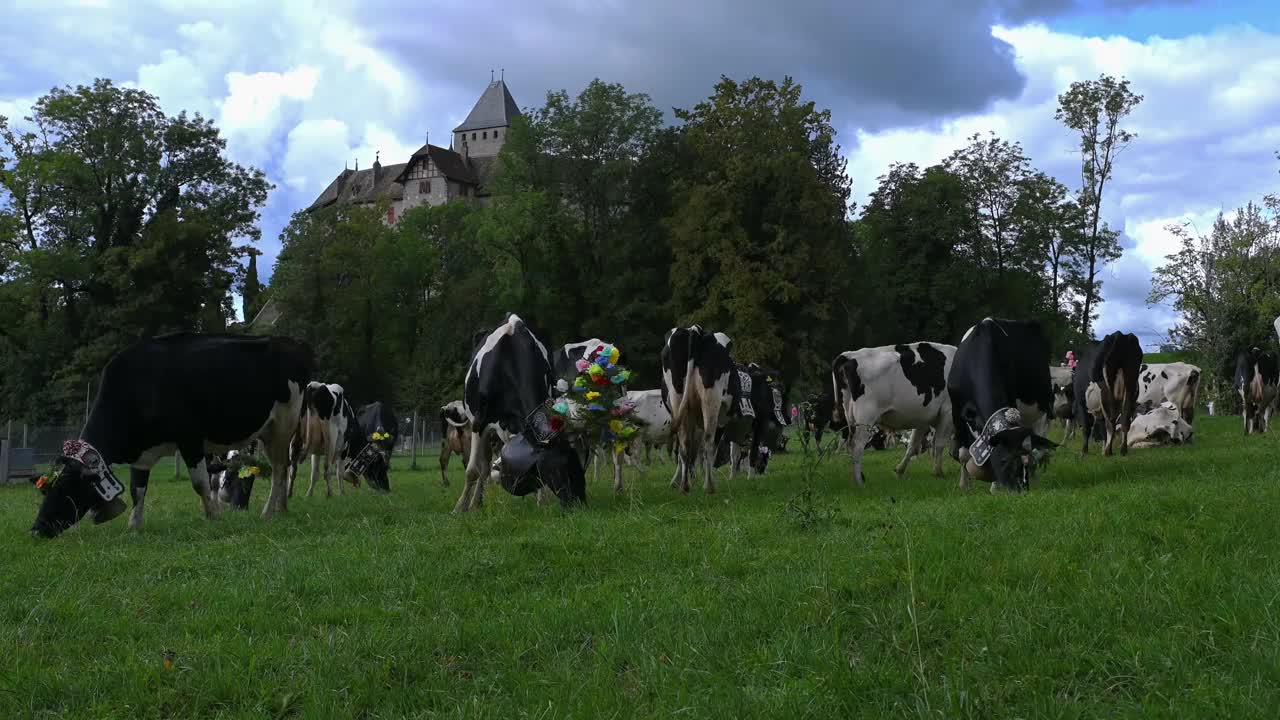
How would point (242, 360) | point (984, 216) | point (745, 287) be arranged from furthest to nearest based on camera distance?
1. point (984, 216)
2. point (745, 287)
3. point (242, 360)

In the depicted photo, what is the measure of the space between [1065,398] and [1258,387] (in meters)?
4.29

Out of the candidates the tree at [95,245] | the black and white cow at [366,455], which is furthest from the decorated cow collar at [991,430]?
the tree at [95,245]

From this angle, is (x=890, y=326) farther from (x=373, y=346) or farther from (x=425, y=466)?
(x=373, y=346)

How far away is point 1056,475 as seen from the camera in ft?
43.7

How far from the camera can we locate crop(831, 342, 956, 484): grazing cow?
1556cm

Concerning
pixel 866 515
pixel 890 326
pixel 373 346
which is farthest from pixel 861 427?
pixel 373 346

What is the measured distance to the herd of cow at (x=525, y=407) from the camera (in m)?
11.3

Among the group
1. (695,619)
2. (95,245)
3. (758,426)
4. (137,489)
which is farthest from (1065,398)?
(95,245)

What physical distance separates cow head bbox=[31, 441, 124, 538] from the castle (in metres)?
87.6

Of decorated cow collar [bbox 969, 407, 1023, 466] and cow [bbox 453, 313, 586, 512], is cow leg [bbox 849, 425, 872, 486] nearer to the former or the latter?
decorated cow collar [bbox 969, 407, 1023, 466]

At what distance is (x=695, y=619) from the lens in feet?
18.3

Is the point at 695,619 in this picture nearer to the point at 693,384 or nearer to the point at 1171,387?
the point at 693,384

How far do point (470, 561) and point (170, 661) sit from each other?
2.61 m

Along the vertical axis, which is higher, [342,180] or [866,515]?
[342,180]
